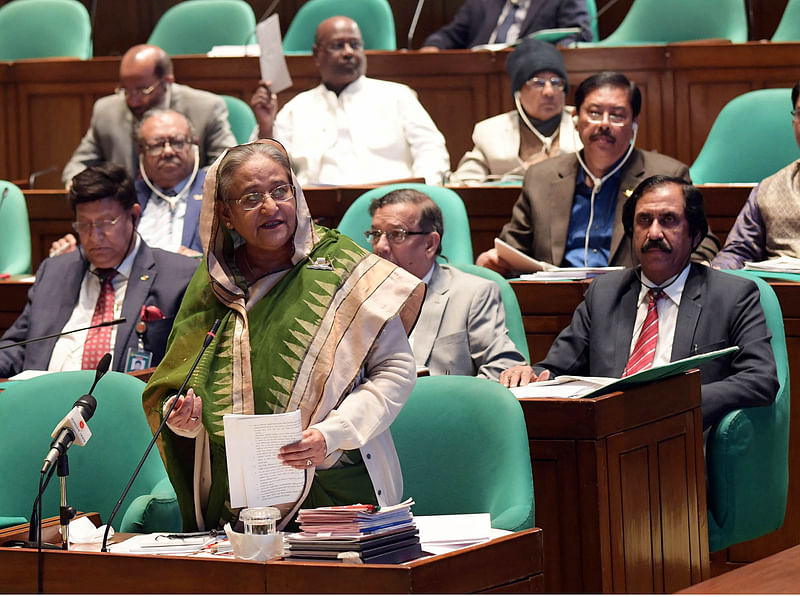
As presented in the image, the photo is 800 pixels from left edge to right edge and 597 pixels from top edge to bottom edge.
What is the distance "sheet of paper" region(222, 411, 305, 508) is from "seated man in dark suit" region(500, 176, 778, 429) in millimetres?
1030

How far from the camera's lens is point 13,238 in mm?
4438

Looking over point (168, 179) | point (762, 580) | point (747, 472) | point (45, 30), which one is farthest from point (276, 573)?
point (45, 30)

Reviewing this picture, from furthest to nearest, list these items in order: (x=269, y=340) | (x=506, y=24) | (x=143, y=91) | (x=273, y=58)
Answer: (x=506, y=24)
(x=143, y=91)
(x=273, y=58)
(x=269, y=340)

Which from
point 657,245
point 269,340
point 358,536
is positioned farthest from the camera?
point 657,245

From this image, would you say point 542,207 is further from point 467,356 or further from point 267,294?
point 267,294

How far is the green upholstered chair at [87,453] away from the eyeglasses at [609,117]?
72.7 inches

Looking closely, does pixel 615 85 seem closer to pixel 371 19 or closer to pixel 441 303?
pixel 441 303

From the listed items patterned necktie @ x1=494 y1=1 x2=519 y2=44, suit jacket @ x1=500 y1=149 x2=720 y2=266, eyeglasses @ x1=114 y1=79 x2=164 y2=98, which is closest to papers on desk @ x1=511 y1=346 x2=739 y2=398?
suit jacket @ x1=500 y1=149 x2=720 y2=266

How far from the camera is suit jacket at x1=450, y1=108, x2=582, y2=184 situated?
4.54 meters

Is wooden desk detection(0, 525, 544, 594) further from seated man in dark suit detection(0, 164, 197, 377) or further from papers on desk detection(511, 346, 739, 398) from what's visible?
seated man in dark suit detection(0, 164, 197, 377)

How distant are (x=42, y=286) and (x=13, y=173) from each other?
2518 mm

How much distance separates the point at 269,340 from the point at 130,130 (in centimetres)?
310

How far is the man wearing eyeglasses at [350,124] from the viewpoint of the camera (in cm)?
497

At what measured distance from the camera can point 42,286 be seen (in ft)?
11.6
